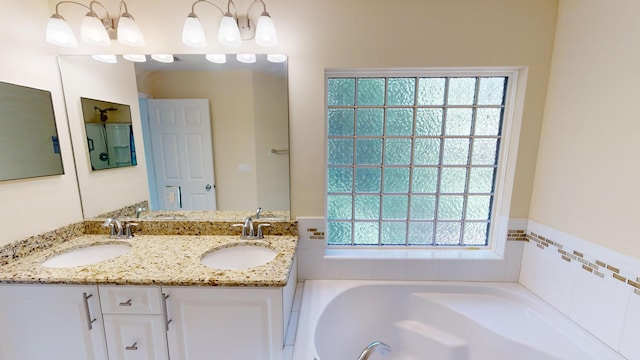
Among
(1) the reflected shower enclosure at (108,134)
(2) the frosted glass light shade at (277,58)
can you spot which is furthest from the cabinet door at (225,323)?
(2) the frosted glass light shade at (277,58)

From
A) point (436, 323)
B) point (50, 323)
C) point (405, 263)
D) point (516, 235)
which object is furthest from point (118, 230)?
point (516, 235)

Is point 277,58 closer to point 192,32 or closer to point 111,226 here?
point 192,32

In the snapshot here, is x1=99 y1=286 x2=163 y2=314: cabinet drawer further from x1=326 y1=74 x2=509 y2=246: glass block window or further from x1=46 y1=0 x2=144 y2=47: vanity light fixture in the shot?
x1=46 y1=0 x2=144 y2=47: vanity light fixture

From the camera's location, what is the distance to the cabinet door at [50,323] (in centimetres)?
109

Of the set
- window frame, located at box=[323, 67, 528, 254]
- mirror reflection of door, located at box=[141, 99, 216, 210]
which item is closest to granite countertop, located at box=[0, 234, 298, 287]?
mirror reflection of door, located at box=[141, 99, 216, 210]

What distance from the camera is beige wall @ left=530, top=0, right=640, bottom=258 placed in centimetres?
100

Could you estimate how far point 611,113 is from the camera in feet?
3.47

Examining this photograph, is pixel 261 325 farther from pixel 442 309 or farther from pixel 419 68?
pixel 419 68

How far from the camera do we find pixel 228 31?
1.30 meters

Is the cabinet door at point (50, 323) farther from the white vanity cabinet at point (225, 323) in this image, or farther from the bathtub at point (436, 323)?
the bathtub at point (436, 323)

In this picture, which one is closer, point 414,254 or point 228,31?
point 228,31

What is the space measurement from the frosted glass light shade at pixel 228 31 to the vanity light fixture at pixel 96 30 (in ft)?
1.57

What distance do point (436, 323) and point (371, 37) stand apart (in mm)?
1793

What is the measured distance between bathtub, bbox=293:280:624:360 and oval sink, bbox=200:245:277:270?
0.35 m
